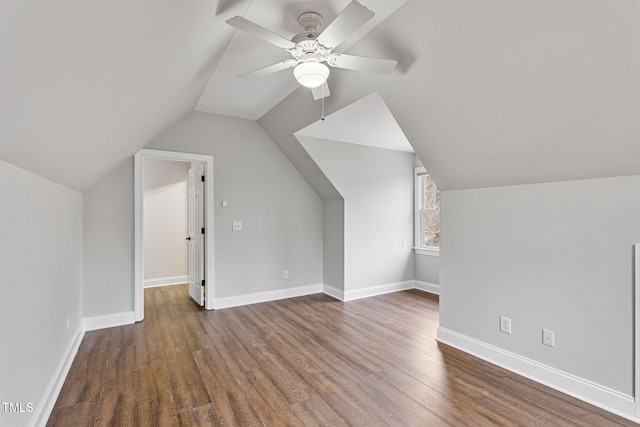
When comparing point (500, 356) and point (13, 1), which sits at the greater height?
point (13, 1)

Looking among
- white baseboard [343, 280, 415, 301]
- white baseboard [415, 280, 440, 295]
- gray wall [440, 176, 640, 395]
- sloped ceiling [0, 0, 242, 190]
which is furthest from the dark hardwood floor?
sloped ceiling [0, 0, 242, 190]

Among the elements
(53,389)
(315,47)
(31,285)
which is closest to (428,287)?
(315,47)

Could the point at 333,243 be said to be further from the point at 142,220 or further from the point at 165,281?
the point at 165,281

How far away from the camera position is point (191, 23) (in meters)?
1.73

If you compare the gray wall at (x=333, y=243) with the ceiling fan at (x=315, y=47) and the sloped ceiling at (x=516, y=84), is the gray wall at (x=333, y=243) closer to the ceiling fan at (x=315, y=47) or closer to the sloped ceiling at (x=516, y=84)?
the sloped ceiling at (x=516, y=84)

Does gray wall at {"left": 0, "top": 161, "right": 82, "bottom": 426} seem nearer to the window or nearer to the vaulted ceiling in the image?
the vaulted ceiling

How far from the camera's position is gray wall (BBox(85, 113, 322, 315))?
142 inches

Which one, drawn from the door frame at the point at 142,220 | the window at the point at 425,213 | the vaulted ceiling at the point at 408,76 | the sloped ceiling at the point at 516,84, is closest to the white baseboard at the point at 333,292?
the window at the point at 425,213

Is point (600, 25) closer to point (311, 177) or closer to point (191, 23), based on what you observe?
point (191, 23)

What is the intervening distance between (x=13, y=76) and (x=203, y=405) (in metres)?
2.11

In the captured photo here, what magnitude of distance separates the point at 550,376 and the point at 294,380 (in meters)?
1.92

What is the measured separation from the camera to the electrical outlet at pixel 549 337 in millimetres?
2367

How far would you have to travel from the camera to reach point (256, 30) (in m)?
1.76

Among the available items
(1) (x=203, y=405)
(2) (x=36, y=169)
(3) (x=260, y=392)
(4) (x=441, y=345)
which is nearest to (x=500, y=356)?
(4) (x=441, y=345)
